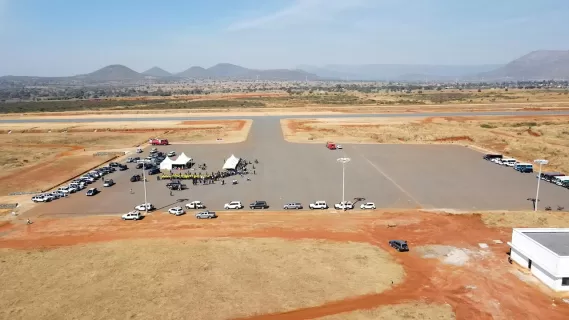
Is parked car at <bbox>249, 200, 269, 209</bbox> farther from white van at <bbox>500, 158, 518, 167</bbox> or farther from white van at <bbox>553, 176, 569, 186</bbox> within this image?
white van at <bbox>500, 158, 518, 167</bbox>

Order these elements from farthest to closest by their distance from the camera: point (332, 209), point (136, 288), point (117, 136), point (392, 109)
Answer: point (392, 109) < point (117, 136) < point (332, 209) < point (136, 288)

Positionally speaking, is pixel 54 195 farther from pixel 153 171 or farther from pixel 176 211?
pixel 176 211

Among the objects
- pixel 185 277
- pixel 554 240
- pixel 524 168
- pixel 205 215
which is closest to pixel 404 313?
pixel 554 240

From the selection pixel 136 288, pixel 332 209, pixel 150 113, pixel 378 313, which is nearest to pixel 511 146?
pixel 332 209

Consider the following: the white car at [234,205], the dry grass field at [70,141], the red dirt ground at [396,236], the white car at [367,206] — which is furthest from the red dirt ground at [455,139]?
the white car at [234,205]

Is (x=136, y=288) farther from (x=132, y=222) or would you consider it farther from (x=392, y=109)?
(x=392, y=109)

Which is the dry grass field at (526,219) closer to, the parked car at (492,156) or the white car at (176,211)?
the parked car at (492,156)
